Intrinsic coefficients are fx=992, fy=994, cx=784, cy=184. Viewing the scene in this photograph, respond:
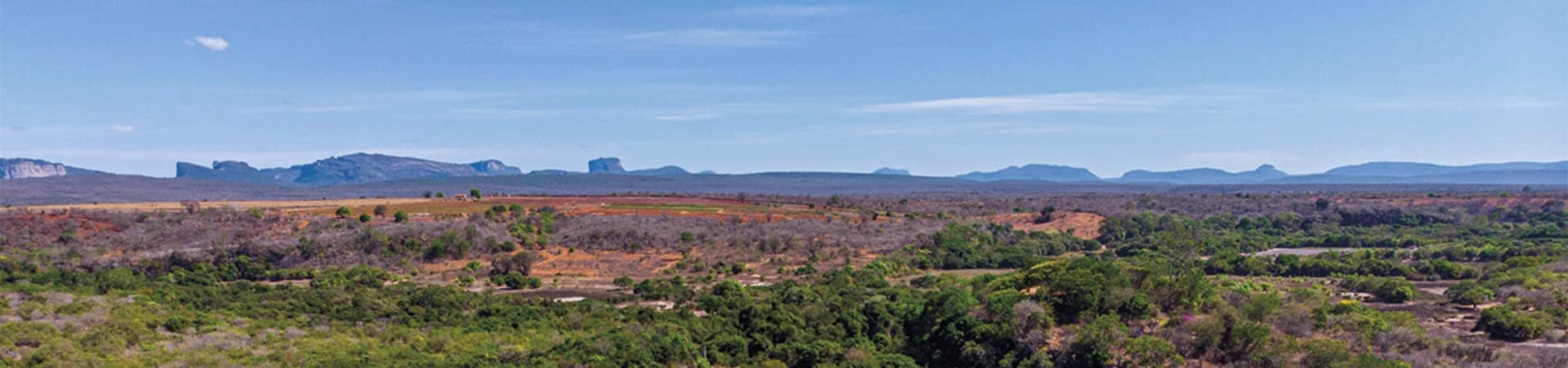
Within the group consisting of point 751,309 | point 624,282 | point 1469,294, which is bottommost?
point 624,282

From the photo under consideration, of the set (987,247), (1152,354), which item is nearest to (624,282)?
(987,247)

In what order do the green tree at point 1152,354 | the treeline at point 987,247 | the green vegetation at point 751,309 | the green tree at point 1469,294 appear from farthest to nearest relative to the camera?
the treeline at point 987,247, the green tree at point 1469,294, the green vegetation at point 751,309, the green tree at point 1152,354

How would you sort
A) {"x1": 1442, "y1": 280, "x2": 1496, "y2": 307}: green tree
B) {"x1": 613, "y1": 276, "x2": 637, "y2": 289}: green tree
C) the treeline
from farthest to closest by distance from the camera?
the treeline → {"x1": 613, "y1": 276, "x2": 637, "y2": 289}: green tree → {"x1": 1442, "y1": 280, "x2": 1496, "y2": 307}: green tree

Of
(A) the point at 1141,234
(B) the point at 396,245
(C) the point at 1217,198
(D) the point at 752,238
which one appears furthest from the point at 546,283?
(C) the point at 1217,198

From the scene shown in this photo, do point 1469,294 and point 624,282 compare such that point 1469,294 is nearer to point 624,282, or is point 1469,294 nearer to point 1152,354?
point 1152,354

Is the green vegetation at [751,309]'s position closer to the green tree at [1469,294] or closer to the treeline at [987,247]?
the green tree at [1469,294]

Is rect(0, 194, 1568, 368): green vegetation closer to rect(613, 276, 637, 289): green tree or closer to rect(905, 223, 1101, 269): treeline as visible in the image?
rect(613, 276, 637, 289): green tree

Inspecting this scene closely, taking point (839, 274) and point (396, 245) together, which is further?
point (396, 245)

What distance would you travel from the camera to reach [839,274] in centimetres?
4169

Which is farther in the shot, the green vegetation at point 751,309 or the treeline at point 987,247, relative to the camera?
the treeline at point 987,247

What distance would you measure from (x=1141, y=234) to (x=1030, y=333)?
50374 millimetres

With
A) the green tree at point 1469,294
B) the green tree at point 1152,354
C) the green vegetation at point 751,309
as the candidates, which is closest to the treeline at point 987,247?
the green vegetation at point 751,309

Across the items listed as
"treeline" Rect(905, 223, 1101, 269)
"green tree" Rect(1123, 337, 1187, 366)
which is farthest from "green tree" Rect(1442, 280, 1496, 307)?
"green tree" Rect(1123, 337, 1187, 366)

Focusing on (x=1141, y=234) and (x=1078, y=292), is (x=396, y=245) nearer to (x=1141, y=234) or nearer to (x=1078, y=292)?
(x=1078, y=292)
